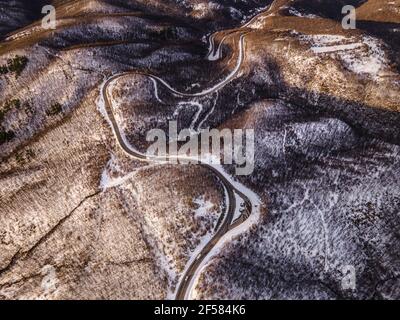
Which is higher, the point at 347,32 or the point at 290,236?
the point at 347,32

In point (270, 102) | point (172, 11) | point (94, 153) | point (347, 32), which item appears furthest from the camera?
point (172, 11)

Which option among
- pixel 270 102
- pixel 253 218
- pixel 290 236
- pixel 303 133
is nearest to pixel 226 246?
pixel 253 218

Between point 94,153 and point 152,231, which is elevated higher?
point 94,153

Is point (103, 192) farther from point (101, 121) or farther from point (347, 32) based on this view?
point (347, 32)

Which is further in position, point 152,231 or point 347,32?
point 347,32

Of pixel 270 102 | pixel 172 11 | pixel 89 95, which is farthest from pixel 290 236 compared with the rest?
pixel 172 11
